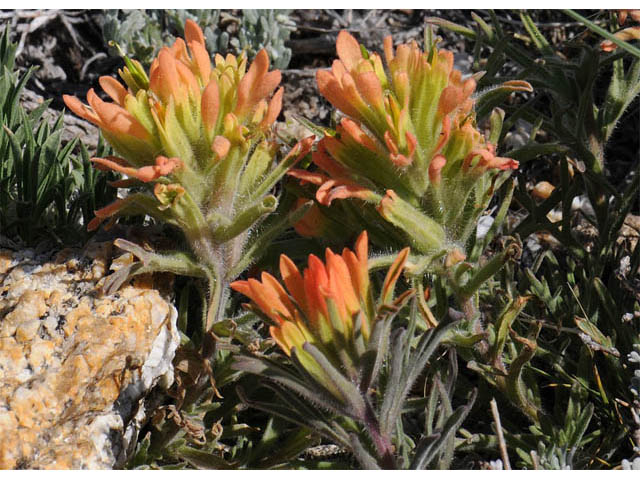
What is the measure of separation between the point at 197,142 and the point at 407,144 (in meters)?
0.48

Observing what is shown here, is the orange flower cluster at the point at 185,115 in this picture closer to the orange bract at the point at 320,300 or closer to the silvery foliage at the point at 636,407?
the orange bract at the point at 320,300

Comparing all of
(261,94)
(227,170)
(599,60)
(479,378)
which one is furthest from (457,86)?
(479,378)

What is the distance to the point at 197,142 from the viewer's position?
5.82 ft

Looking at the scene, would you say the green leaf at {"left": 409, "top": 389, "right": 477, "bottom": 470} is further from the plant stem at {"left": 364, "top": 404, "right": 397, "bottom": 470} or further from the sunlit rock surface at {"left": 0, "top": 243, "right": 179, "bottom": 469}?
the sunlit rock surface at {"left": 0, "top": 243, "right": 179, "bottom": 469}

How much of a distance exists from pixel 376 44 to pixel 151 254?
1.85m

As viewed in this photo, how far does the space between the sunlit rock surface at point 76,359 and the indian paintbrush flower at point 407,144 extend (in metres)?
0.53

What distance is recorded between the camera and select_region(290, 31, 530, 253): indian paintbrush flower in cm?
170

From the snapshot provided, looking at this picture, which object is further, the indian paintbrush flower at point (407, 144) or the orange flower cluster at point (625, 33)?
the orange flower cluster at point (625, 33)

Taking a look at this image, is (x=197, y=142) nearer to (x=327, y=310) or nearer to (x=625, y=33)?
(x=327, y=310)

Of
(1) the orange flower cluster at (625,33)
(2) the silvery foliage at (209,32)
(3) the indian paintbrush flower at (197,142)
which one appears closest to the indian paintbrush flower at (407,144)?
(3) the indian paintbrush flower at (197,142)

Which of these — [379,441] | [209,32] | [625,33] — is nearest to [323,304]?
[379,441]

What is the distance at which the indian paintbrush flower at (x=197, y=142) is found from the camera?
5.54ft

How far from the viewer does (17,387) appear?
170 cm

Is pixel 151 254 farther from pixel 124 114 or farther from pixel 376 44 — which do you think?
pixel 376 44
